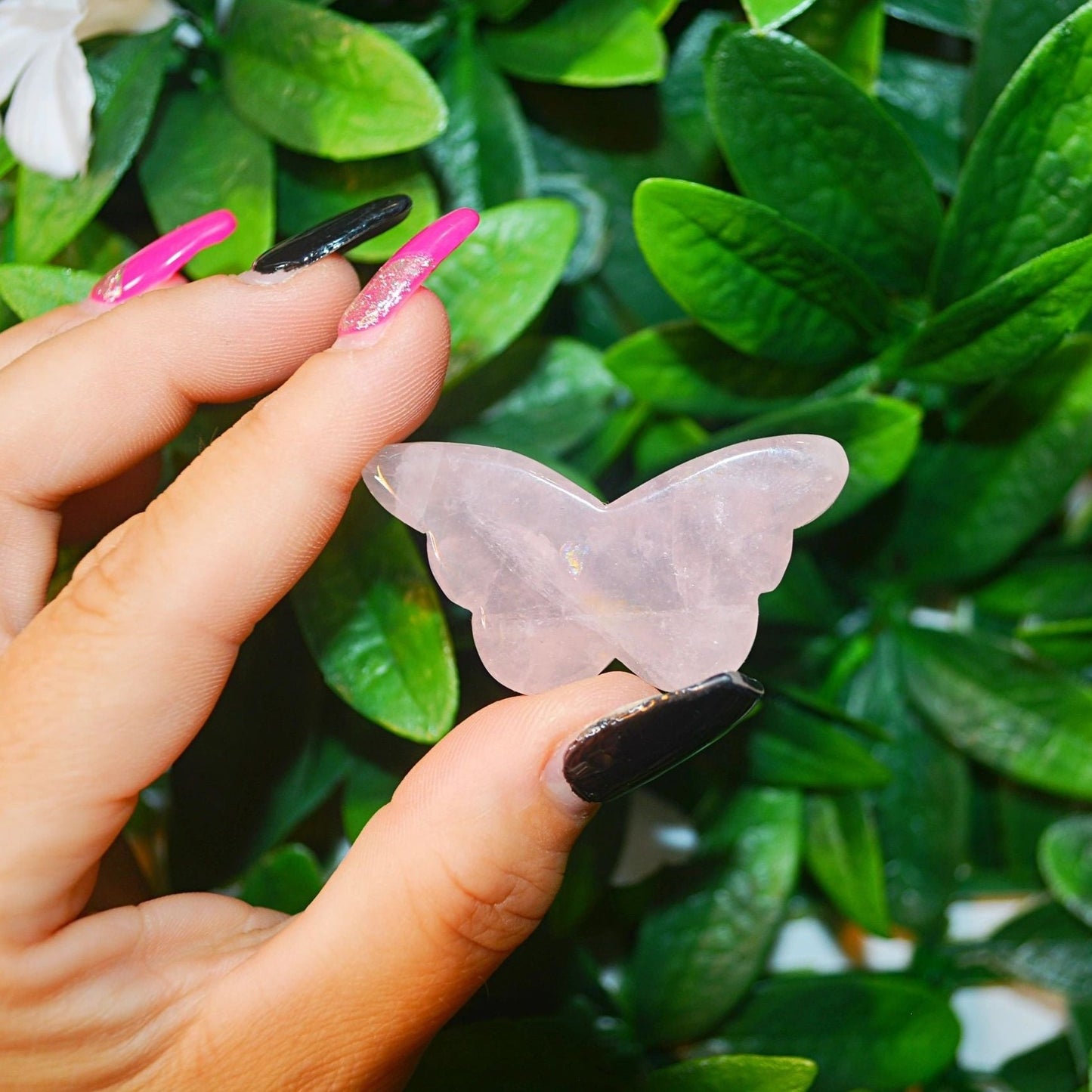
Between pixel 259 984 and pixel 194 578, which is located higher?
pixel 194 578

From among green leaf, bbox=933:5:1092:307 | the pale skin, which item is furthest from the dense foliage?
the pale skin

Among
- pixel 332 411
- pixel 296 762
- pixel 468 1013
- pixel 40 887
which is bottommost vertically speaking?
pixel 468 1013

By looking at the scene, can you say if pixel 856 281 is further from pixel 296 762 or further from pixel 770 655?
pixel 296 762

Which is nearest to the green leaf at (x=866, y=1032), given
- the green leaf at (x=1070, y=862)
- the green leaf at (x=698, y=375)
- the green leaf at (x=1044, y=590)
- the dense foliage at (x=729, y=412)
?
the dense foliage at (x=729, y=412)

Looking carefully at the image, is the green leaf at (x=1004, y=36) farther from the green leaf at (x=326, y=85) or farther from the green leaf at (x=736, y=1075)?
the green leaf at (x=736, y=1075)

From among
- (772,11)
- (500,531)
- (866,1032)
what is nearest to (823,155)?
(772,11)

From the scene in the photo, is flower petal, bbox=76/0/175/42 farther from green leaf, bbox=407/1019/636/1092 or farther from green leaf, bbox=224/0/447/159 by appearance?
green leaf, bbox=407/1019/636/1092

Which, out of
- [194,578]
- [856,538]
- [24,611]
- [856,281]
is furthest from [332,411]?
[856,538]
